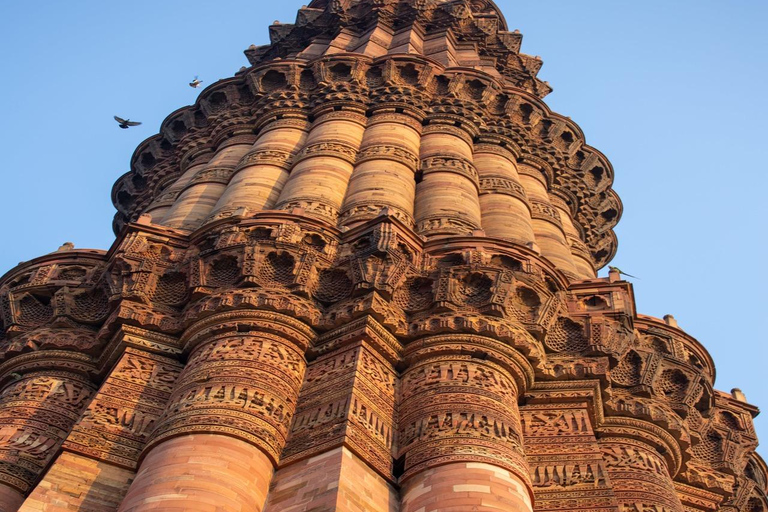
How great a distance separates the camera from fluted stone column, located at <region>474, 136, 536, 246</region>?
11.6 metres

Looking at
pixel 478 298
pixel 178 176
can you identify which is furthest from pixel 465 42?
pixel 478 298

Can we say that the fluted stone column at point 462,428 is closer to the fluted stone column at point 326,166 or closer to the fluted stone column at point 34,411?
the fluted stone column at point 34,411

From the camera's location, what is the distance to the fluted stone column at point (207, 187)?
11820mm

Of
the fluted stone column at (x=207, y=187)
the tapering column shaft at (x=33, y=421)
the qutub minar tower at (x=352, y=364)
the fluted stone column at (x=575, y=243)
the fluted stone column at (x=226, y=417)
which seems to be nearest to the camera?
the fluted stone column at (x=226, y=417)

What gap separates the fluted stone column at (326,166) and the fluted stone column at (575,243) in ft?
10.4

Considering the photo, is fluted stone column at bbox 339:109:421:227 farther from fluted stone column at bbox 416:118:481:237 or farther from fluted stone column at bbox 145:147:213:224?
fluted stone column at bbox 145:147:213:224

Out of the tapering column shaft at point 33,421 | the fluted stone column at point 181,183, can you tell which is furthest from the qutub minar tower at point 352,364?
the fluted stone column at point 181,183

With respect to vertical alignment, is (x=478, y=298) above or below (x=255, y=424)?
above

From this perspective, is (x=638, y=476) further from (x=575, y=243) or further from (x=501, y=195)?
(x=575, y=243)

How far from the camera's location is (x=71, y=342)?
8875 mm

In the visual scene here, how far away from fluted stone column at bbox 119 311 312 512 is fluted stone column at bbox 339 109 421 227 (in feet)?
8.21

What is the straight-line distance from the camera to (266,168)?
12.6m

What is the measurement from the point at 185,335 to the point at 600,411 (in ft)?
12.2

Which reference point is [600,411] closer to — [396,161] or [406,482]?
[406,482]
